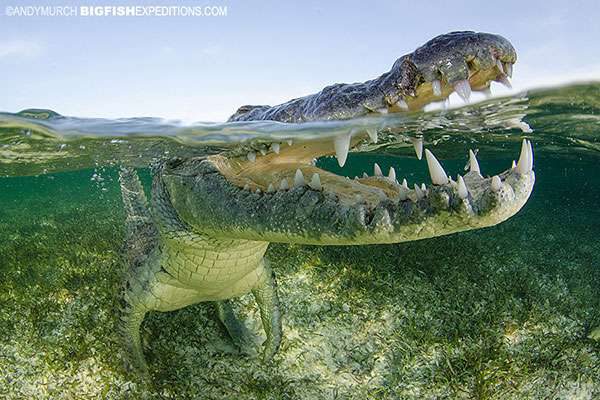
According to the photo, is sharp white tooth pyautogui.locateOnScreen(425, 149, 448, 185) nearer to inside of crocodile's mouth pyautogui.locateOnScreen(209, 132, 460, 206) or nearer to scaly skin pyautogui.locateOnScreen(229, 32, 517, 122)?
inside of crocodile's mouth pyautogui.locateOnScreen(209, 132, 460, 206)

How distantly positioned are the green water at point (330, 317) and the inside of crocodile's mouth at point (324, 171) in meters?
0.19

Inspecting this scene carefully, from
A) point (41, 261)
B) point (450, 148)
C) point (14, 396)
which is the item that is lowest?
point (14, 396)

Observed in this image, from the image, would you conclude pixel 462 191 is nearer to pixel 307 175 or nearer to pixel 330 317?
pixel 307 175

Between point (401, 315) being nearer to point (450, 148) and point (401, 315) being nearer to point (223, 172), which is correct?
point (223, 172)

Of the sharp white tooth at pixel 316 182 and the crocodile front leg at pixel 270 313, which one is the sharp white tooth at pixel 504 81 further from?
the crocodile front leg at pixel 270 313

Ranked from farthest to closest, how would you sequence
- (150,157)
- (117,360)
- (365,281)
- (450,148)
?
(450,148) → (150,157) → (365,281) → (117,360)

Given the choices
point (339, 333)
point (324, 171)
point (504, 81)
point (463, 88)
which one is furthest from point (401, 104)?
point (339, 333)

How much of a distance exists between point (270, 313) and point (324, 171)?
5.68ft

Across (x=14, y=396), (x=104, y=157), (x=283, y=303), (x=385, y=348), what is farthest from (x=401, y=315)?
(x=104, y=157)

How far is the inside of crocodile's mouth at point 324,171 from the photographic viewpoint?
242 centimetres

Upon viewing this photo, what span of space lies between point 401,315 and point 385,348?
57 cm

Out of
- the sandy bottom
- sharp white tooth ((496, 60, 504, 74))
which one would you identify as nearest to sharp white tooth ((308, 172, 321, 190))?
sharp white tooth ((496, 60, 504, 74))

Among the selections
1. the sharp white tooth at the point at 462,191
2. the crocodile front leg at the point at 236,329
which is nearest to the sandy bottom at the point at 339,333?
the crocodile front leg at the point at 236,329

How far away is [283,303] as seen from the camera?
17.7ft
